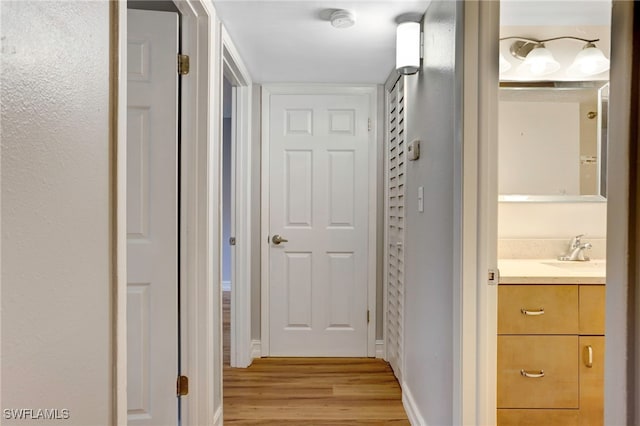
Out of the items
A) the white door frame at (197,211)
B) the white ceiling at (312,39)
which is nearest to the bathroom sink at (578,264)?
the white ceiling at (312,39)

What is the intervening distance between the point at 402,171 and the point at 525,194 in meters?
0.70

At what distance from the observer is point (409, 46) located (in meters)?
1.91

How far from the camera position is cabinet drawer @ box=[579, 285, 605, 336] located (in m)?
1.64

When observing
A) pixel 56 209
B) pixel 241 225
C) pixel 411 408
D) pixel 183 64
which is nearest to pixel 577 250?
pixel 411 408

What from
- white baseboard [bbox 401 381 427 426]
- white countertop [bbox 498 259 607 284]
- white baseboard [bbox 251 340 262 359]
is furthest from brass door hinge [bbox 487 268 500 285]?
white baseboard [bbox 251 340 262 359]

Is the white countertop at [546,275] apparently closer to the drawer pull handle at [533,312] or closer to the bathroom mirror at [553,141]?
the drawer pull handle at [533,312]

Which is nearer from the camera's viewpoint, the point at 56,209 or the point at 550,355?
the point at 56,209

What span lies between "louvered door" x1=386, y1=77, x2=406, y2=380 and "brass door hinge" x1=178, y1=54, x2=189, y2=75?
4.23 ft

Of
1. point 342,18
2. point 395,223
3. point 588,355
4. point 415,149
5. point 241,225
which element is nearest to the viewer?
point 588,355

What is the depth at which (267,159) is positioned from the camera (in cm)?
302

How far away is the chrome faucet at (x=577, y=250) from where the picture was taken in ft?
7.00

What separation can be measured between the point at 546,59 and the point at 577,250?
104cm

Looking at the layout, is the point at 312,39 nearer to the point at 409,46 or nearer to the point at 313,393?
the point at 409,46

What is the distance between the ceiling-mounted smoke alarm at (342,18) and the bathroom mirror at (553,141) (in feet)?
3.13
